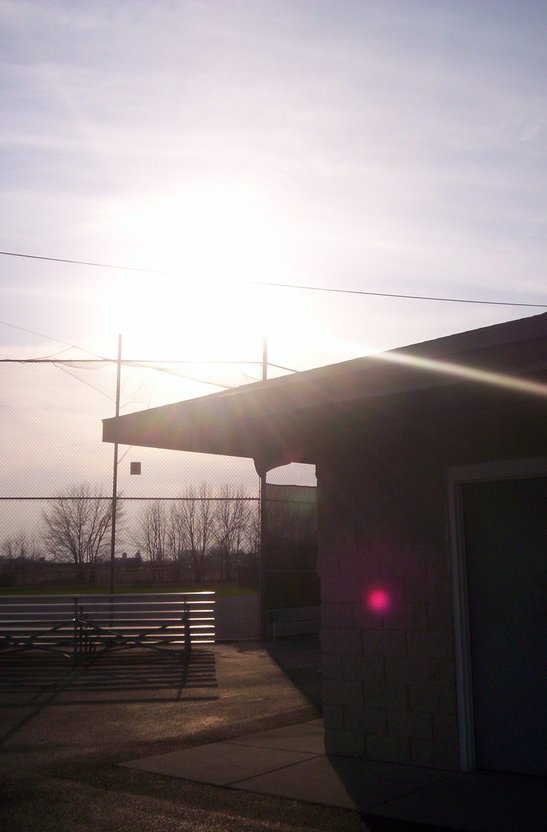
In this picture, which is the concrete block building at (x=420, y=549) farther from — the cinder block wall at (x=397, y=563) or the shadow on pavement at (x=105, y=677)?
the shadow on pavement at (x=105, y=677)

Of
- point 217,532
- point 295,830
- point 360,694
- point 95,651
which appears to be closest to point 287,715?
point 360,694

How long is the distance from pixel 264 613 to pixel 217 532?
9761 mm

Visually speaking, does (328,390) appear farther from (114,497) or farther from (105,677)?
(114,497)

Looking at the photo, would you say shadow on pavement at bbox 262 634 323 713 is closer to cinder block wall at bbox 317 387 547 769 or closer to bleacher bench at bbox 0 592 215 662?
bleacher bench at bbox 0 592 215 662

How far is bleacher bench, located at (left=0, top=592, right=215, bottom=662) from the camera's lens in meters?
15.6

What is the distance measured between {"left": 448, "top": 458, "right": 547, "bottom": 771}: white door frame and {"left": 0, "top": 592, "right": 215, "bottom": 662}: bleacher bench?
8.88 meters

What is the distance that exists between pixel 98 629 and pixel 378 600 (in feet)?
27.5

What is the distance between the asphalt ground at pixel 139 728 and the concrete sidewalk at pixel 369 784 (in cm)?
24

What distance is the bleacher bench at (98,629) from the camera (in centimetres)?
1556

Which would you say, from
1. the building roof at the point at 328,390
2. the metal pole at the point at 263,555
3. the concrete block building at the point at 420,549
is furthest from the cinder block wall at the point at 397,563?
the metal pole at the point at 263,555

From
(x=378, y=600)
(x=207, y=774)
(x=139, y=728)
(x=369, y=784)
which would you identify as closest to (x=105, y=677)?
(x=139, y=728)

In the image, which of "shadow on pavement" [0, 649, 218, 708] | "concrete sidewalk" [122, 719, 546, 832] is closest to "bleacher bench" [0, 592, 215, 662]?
"shadow on pavement" [0, 649, 218, 708]

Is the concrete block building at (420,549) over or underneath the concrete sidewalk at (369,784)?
over

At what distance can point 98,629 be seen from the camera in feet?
50.6
